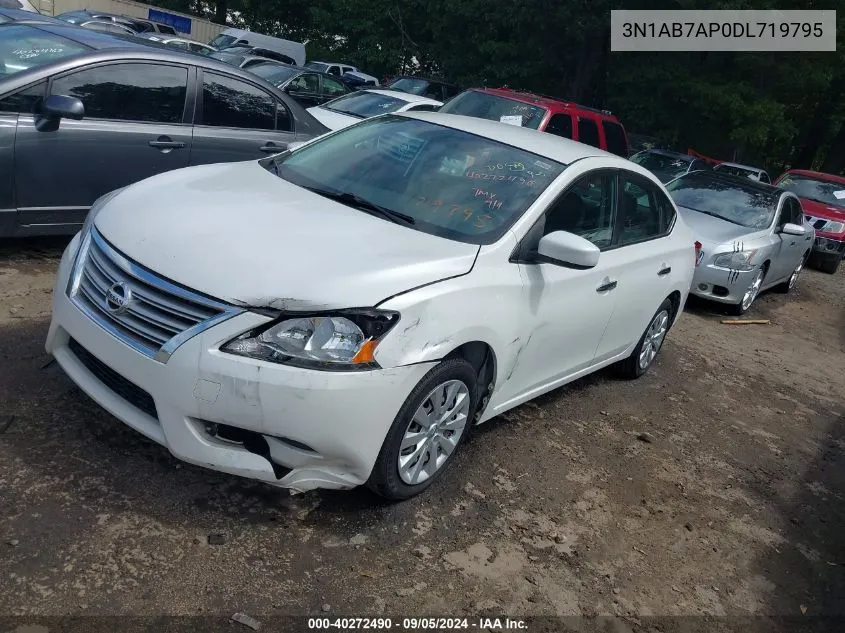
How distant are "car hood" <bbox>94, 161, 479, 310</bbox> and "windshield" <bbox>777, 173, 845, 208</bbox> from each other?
1315cm

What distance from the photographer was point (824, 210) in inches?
560

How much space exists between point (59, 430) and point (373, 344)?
5.38 feet

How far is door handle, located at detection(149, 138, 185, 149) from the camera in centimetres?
591

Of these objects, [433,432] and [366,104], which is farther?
[366,104]

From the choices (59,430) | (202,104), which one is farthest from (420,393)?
(202,104)

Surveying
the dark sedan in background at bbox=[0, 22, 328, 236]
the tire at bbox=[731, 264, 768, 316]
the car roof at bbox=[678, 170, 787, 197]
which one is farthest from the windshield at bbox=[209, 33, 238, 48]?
the dark sedan in background at bbox=[0, 22, 328, 236]

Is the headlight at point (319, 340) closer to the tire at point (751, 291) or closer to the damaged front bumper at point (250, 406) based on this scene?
the damaged front bumper at point (250, 406)

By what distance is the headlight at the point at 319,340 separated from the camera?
121 inches

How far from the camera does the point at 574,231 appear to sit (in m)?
4.43

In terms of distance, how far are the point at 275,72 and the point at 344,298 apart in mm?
13259

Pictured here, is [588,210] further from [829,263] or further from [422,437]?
[829,263]

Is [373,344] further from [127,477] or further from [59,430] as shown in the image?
[59,430]

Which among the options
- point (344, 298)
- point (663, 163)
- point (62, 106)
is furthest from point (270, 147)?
point (663, 163)

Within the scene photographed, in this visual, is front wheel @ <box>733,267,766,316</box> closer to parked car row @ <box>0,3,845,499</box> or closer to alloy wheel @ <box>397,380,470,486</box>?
parked car row @ <box>0,3,845,499</box>
